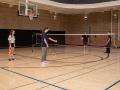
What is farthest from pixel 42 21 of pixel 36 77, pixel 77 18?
pixel 36 77

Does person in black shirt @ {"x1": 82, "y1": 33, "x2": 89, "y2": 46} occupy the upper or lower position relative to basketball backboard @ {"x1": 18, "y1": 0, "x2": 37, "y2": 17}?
lower

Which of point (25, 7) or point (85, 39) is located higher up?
point (25, 7)

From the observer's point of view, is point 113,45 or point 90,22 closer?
point 113,45

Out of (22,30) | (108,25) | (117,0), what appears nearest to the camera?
(117,0)

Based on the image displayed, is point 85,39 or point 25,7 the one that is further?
point 85,39

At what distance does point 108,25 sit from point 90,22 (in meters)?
2.63

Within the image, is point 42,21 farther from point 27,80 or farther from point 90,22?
point 27,80

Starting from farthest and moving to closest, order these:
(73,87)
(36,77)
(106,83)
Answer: (36,77) < (106,83) < (73,87)

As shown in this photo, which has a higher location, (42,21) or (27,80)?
(42,21)

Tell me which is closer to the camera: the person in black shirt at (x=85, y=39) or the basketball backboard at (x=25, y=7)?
the basketball backboard at (x=25, y=7)

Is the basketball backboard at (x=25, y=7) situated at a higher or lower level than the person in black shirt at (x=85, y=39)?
higher

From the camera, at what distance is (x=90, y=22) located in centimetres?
2431

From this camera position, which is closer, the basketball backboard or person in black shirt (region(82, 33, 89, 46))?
the basketball backboard

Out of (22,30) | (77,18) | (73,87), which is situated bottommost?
(73,87)
